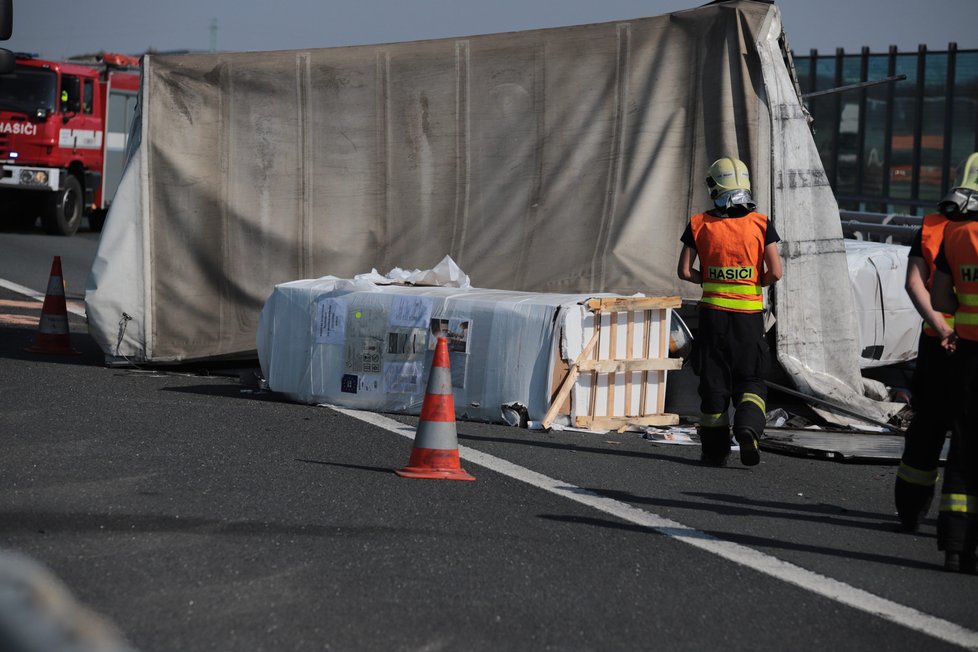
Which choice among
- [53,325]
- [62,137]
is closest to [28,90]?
[62,137]

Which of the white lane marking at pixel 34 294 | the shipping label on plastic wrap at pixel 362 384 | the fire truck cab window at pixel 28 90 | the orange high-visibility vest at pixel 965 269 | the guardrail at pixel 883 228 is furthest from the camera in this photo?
the fire truck cab window at pixel 28 90

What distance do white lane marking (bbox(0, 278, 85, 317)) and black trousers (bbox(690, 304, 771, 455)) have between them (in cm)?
867

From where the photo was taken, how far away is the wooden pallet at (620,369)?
887 cm

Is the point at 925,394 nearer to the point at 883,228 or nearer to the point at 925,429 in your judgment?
the point at 925,429

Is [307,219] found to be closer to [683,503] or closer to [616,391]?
[616,391]

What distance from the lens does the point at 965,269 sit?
5656mm

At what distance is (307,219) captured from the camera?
1092 cm

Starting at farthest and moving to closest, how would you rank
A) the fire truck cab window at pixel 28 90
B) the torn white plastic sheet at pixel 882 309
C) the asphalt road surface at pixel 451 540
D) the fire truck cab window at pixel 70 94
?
the fire truck cab window at pixel 70 94 < the fire truck cab window at pixel 28 90 < the torn white plastic sheet at pixel 882 309 < the asphalt road surface at pixel 451 540

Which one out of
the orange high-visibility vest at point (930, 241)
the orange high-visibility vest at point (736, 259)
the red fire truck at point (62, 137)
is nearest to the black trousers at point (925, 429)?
the orange high-visibility vest at point (930, 241)

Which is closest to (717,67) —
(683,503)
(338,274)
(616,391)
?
(616,391)

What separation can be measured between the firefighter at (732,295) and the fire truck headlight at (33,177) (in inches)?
756

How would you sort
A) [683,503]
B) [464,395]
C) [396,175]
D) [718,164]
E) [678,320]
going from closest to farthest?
[683,503], [718,164], [464,395], [678,320], [396,175]

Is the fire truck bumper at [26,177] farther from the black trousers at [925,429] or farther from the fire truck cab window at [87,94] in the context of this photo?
the black trousers at [925,429]

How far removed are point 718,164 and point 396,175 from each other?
3.56m
